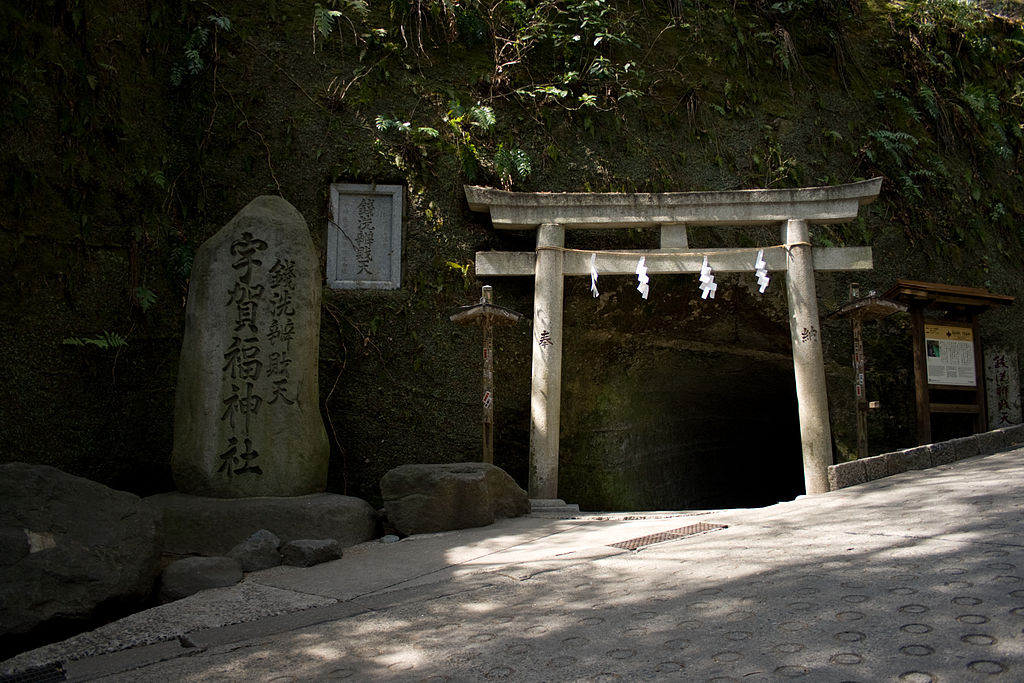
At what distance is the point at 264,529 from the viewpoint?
5742 millimetres

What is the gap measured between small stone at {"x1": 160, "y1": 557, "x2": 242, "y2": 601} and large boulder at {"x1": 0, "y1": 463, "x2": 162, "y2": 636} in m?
0.11

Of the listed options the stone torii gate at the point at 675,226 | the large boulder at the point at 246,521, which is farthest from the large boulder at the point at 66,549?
the stone torii gate at the point at 675,226

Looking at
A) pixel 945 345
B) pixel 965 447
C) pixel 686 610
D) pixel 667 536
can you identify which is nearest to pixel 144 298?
pixel 667 536

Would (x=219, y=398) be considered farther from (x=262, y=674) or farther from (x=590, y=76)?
(x=590, y=76)

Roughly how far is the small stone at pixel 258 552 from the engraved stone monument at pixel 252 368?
0.97m

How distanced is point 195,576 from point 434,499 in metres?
2.12

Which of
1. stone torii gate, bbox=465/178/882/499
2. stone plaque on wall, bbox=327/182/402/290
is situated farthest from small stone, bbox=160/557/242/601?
stone plaque on wall, bbox=327/182/402/290

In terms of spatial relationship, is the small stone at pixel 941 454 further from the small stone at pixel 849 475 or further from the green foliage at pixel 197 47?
the green foliage at pixel 197 47

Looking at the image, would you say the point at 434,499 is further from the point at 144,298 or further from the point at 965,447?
the point at 965,447

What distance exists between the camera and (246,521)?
5844 mm

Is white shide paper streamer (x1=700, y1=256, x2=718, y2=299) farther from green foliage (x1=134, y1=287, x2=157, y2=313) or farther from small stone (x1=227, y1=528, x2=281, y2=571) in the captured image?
green foliage (x1=134, y1=287, x2=157, y2=313)

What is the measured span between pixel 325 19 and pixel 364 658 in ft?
27.2

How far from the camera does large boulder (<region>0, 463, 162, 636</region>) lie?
395 centimetres

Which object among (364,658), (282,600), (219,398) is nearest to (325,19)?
(219,398)
